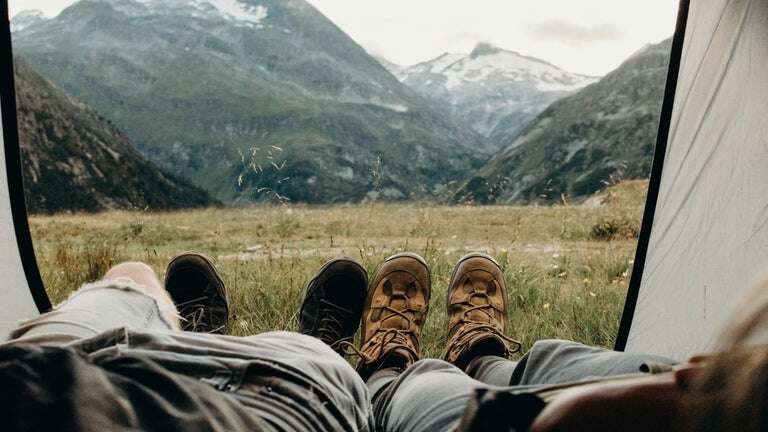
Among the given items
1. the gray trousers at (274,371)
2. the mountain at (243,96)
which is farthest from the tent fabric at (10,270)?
the mountain at (243,96)

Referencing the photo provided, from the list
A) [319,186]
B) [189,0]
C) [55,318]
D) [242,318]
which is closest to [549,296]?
[242,318]

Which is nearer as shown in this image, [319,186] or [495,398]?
[495,398]

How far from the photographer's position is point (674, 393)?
45cm

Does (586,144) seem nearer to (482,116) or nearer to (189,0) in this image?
(482,116)

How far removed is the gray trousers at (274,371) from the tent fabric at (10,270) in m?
0.55

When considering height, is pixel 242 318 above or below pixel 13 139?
below

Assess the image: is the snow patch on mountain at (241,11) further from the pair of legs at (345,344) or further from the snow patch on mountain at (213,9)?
the pair of legs at (345,344)

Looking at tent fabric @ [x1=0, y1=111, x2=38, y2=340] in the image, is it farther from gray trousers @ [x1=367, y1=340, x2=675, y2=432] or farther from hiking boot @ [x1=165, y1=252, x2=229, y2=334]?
gray trousers @ [x1=367, y1=340, x2=675, y2=432]

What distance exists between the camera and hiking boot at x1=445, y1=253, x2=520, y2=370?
1.59 metres

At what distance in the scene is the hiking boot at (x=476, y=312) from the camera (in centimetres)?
159

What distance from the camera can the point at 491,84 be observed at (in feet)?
357

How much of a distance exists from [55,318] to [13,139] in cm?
87

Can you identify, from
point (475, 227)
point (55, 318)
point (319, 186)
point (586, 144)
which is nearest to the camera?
point (55, 318)

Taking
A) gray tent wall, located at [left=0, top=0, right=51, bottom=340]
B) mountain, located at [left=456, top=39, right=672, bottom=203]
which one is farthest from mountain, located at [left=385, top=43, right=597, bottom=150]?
gray tent wall, located at [left=0, top=0, right=51, bottom=340]
